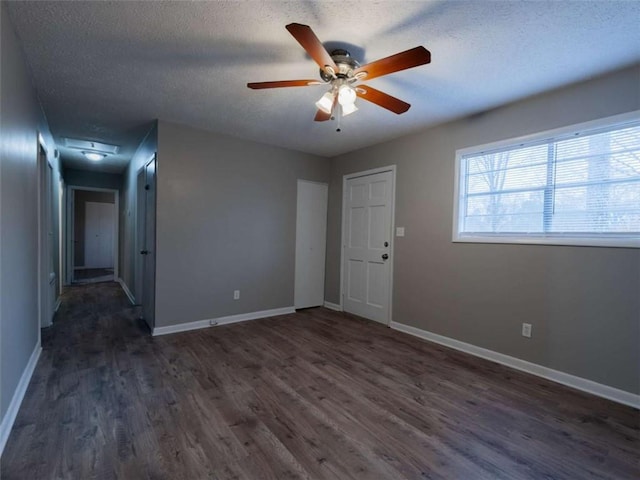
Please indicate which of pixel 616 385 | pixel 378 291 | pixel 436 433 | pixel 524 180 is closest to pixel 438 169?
pixel 524 180

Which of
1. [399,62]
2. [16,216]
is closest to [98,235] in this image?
[16,216]

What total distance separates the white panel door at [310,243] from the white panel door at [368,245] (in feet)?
1.50

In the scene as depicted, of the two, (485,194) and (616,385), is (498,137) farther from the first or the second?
(616,385)

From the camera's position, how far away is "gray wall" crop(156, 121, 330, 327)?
141 inches

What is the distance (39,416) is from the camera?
6.37 ft

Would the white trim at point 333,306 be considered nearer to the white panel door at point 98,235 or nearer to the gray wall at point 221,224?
the gray wall at point 221,224

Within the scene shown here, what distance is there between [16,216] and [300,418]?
7.75 ft

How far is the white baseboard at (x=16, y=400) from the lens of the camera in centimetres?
167

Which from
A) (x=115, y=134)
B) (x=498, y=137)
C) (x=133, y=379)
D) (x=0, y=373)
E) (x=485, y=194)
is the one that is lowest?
(x=133, y=379)

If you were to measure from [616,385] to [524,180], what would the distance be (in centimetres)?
177

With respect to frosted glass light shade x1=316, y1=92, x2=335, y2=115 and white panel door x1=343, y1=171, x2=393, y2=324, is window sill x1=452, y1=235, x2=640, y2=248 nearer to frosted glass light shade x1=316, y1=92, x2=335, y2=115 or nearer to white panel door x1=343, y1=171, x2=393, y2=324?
white panel door x1=343, y1=171, x2=393, y2=324

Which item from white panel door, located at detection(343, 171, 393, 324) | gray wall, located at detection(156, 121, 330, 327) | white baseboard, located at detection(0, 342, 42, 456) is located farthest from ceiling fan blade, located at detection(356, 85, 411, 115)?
white baseboard, located at detection(0, 342, 42, 456)

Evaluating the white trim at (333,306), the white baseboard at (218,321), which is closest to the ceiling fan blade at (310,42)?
the white baseboard at (218,321)

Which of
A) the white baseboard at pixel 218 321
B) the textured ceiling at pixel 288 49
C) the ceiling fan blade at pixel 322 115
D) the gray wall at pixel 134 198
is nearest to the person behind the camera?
the textured ceiling at pixel 288 49
